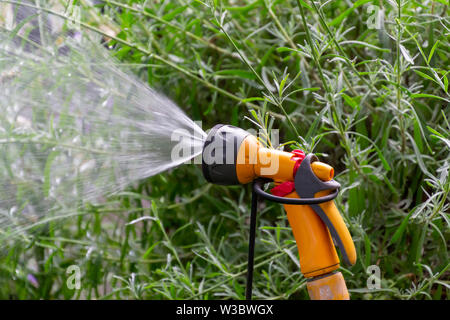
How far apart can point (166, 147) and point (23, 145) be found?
11.9 inches

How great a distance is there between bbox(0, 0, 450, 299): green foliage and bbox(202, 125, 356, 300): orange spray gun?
0.05 meters

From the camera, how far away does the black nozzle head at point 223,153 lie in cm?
51

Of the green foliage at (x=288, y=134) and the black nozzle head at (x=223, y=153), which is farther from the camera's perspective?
the green foliage at (x=288, y=134)

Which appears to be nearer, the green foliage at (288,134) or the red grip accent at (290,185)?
the red grip accent at (290,185)

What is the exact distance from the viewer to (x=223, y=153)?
0.51 m

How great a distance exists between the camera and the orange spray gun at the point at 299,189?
1.63ft

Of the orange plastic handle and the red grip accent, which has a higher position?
the red grip accent

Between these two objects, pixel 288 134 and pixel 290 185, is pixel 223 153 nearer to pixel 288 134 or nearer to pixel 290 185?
pixel 290 185

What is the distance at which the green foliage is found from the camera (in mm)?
616

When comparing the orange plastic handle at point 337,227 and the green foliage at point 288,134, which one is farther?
the green foliage at point 288,134

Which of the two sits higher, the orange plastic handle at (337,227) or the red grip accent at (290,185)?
the red grip accent at (290,185)

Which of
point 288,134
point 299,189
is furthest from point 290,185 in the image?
point 288,134

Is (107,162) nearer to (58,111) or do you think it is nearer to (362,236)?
(58,111)
